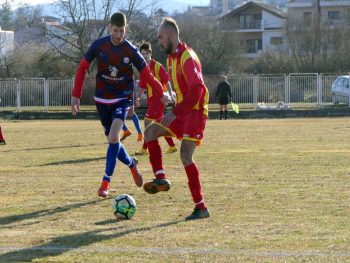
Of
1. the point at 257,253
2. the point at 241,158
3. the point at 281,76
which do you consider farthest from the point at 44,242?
the point at 281,76

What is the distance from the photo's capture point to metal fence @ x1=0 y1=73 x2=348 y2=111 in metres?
41.7

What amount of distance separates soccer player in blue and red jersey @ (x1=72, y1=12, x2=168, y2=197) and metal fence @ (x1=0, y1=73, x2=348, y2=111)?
31461mm

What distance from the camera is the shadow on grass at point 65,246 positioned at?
22.3ft

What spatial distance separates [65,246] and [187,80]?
7.45ft

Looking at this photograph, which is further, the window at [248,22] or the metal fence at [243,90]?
the window at [248,22]

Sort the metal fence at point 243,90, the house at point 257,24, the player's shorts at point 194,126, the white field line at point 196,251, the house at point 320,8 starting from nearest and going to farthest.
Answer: the white field line at point 196,251
the player's shorts at point 194,126
the metal fence at point 243,90
the house at point 320,8
the house at point 257,24

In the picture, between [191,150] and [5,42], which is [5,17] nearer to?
[5,42]

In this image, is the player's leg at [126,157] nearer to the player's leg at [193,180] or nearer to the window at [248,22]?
the player's leg at [193,180]

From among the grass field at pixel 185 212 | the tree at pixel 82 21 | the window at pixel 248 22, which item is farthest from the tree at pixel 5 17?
the grass field at pixel 185 212

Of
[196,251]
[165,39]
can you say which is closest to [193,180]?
[165,39]

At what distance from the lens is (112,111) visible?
33.9 feet

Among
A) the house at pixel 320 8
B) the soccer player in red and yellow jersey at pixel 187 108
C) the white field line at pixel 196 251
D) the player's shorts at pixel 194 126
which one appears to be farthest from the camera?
the house at pixel 320 8

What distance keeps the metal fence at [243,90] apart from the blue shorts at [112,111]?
31.3 meters

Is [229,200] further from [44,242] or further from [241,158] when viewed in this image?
[241,158]
